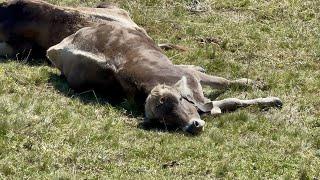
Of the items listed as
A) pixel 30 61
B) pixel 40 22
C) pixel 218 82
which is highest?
pixel 40 22

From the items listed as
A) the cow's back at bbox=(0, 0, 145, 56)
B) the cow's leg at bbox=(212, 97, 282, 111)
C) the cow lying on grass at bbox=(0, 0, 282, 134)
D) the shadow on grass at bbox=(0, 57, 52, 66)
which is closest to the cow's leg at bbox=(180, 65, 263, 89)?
the cow lying on grass at bbox=(0, 0, 282, 134)

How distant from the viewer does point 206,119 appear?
9.21 m

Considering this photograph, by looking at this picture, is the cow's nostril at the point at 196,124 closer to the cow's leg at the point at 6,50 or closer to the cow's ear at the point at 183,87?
the cow's ear at the point at 183,87

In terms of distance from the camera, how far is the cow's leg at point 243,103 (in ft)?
31.2

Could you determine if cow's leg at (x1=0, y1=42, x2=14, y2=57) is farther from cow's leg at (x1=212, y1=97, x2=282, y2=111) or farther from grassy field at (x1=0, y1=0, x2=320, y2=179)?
cow's leg at (x1=212, y1=97, x2=282, y2=111)

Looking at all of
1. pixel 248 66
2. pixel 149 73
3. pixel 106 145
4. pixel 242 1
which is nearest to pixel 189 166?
pixel 106 145

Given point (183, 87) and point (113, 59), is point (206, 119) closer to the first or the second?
point (183, 87)

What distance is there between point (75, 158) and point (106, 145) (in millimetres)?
587

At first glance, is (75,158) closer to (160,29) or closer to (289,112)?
(289,112)

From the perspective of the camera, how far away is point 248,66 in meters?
11.3

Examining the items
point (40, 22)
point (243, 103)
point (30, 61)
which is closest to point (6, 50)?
point (30, 61)

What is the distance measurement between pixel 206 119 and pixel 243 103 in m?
0.66

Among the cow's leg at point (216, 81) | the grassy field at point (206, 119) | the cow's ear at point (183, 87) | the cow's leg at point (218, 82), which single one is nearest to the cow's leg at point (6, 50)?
the grassy field at point (206, 119)

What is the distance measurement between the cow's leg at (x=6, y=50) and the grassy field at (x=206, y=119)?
517mm
